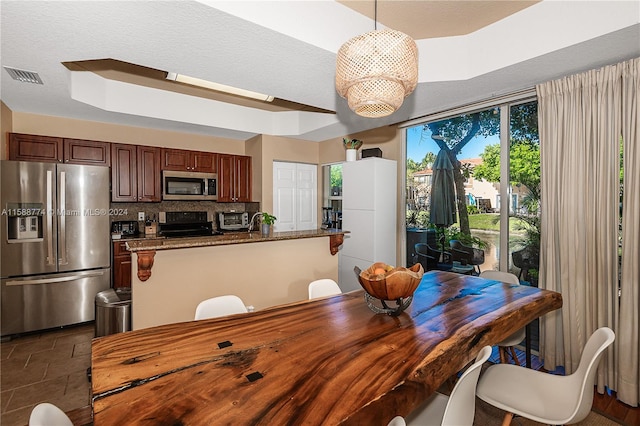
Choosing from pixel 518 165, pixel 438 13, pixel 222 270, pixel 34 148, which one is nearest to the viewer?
pixel 438 13

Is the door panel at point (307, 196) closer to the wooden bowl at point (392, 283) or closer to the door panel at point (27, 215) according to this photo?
the door panel at point (27, 215)

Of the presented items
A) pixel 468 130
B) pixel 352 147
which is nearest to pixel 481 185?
pixel 468 130

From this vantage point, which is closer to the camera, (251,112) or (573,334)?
(573,334)

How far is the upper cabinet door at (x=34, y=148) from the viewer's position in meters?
3.60

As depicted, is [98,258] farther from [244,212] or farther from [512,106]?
[512,106]

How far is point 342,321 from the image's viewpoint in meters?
1.62

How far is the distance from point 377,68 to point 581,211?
7.10ft

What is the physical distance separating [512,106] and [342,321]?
115 inches

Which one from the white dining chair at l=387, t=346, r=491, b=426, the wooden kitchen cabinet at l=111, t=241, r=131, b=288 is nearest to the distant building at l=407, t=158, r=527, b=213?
the white dining chair at l=387, t=346, r=491, b=426

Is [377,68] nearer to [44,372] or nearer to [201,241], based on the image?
[201,241]

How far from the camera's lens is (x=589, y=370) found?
1386mm

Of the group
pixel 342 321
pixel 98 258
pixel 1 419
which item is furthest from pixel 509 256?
pixel 98 258

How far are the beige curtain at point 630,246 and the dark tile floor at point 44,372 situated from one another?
398 centimetres

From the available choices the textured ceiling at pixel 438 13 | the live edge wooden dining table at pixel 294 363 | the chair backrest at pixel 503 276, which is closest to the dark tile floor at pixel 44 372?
the live edge wooden dining table at pixel 294 363
